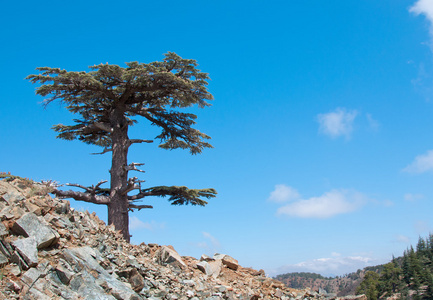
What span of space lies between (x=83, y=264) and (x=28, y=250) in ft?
4.70

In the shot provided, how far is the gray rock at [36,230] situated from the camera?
9.02 metres

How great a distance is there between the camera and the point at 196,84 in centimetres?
1927

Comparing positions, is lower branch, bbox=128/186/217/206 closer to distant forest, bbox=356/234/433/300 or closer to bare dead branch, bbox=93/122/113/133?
bare dead branch, bbox=93/122/113/133

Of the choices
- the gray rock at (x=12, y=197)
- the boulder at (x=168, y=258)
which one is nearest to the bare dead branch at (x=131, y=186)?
the boulder at (x=168, y=258)

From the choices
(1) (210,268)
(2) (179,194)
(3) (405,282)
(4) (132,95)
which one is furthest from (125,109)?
(3) (405,282)

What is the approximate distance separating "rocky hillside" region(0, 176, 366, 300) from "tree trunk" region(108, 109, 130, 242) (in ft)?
14.7

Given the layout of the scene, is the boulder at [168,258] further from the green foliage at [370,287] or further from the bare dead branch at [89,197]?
the green foliage at [370,287]

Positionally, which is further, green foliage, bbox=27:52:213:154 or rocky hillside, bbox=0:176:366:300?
green foliage, bbox=27:52:213:154

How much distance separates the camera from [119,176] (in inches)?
744

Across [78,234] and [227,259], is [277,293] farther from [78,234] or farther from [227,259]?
[78,234]

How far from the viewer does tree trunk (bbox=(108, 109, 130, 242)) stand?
1827cm

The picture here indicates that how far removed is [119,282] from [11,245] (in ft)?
9.52

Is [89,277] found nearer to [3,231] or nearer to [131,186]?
[3,231]

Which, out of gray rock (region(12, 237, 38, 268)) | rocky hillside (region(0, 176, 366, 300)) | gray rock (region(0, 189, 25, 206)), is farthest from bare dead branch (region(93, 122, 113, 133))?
gray rock (region(12, 237, 38, 268))
